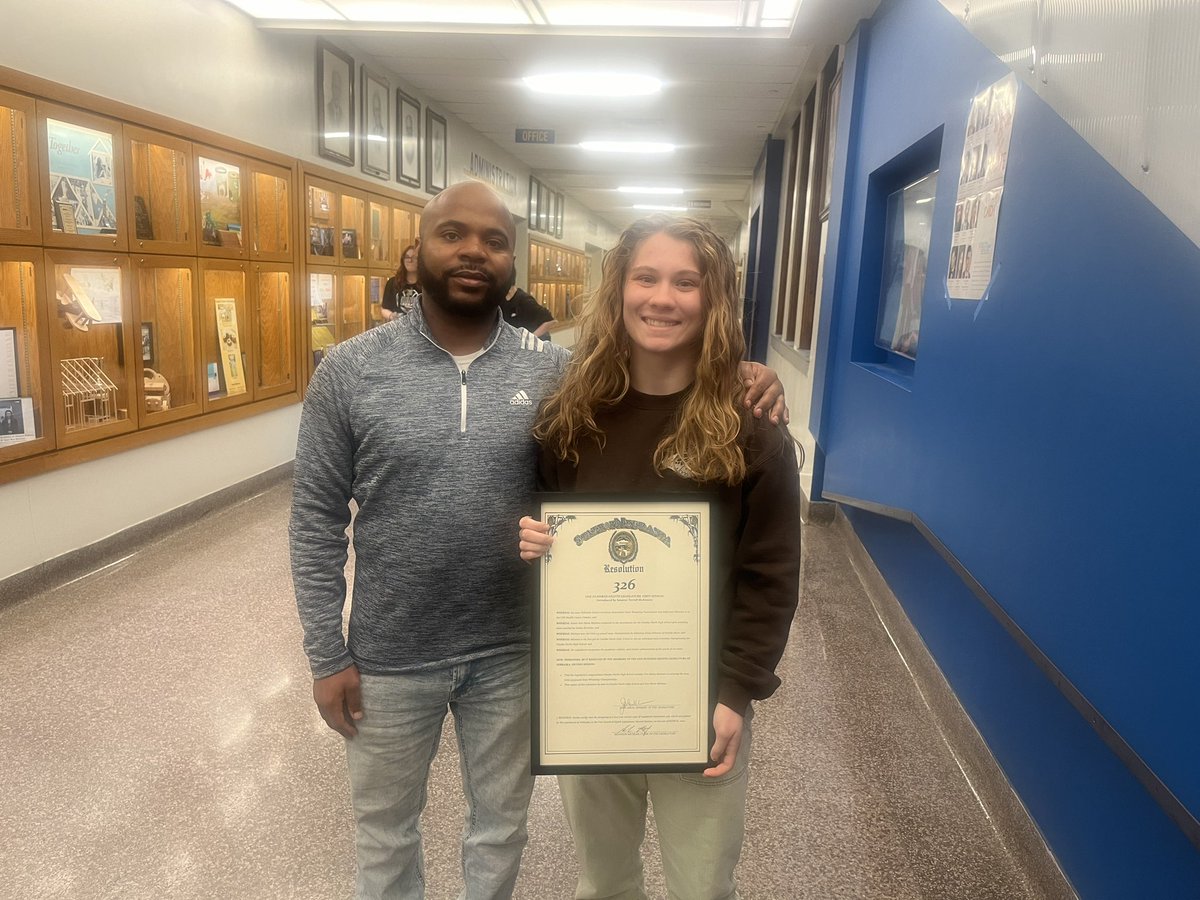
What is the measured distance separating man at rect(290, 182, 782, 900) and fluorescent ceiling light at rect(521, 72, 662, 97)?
21.5ft

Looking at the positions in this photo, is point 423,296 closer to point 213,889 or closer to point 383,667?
point 383,667

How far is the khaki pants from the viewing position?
1.50m

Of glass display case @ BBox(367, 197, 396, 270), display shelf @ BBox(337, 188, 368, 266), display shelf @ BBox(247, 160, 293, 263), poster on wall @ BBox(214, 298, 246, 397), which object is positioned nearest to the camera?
poster on wall @ BBox(214, 298, 246, 397)

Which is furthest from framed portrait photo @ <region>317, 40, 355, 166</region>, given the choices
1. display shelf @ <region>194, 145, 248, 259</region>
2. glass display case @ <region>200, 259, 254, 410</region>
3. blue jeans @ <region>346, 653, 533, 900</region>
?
blue jeans @ <region>346, 653, 533, 900</region>

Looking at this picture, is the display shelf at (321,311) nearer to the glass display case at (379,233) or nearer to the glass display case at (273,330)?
the glass display case at (273,330)

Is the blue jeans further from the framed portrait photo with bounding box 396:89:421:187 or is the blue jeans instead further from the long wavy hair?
the framed portrait photo with bounding box 396:89:421:187

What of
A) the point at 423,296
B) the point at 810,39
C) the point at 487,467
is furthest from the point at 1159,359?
the point at 810,39

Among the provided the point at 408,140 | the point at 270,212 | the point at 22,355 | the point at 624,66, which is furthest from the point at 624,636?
the point at 408,140

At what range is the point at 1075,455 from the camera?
6.31 ft

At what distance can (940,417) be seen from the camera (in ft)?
10.2

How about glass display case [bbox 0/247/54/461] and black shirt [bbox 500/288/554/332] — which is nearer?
glass display case [bbox 0/247/54/461]

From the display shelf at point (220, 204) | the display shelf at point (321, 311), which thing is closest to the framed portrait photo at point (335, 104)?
the display shelf at point (321, 311)

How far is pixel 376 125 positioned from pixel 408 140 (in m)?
0.86

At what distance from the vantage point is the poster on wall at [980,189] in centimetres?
256
